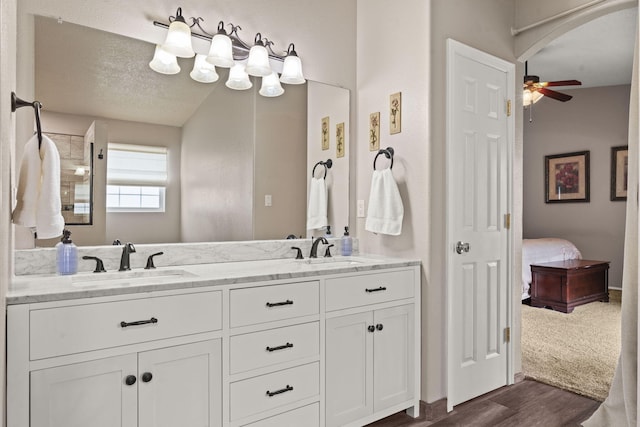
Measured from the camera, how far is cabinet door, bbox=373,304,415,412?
224 cm

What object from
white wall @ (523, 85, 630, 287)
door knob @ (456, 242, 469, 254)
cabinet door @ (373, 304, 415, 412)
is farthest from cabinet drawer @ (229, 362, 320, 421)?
white wall @ (523, 85, 630, 287)

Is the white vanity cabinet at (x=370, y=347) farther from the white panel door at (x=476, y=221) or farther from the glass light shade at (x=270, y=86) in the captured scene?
the glass light shade at (x=270, y=86)

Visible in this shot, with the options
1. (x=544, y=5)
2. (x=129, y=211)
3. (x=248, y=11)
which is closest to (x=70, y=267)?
(x=129, y=211)

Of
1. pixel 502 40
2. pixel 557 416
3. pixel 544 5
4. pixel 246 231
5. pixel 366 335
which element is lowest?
pixel 557 416

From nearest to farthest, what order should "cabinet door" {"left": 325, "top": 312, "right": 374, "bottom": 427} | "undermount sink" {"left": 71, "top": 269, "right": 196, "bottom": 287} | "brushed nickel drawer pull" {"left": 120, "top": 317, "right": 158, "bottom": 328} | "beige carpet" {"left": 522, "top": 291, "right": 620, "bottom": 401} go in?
"brushed nickel drawer pull" {"left": 120, "top": 317, "right": 158, "bottom": 328}, "undermount sink" {"left": 71, "top": 269, "right": 196, "bottom": 287}, "cabinet door" {"left": 325, "top": 312, "right": 374, "bottom": 427}, "beige carpet" {"left": 522, "top": 291, "right": 620, "bottom": 401}

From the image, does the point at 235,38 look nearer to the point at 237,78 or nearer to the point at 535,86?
the point at 237,78

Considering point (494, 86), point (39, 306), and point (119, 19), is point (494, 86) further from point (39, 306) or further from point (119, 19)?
point (39, 306)

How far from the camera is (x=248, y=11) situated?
2.45 meters

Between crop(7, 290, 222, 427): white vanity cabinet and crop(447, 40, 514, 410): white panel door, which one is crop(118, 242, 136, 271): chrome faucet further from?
crop(447, 40, 514, 410): white panel door

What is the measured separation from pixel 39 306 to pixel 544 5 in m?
3.15

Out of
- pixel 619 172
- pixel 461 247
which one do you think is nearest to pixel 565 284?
pixel 619 172

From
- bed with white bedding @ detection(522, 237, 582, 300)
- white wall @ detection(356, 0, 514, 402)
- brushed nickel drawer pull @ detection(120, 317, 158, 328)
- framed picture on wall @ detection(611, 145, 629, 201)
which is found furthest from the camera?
framed picture on wall @ detection(611, 145, 629, 201)

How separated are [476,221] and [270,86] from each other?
4.90ft

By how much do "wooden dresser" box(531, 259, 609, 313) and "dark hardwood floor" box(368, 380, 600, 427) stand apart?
2342 mm
